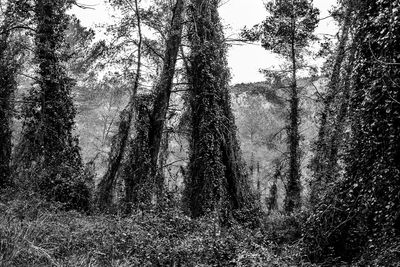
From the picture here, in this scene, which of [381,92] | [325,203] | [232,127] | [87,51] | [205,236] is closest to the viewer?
[381,92]

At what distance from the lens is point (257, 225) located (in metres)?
11.0

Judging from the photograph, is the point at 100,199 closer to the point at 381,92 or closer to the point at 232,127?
the point at 232,127

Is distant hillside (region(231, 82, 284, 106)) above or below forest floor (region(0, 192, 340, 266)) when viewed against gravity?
above

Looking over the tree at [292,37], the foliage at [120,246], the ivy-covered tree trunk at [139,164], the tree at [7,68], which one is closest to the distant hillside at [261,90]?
the tree at [292,37]

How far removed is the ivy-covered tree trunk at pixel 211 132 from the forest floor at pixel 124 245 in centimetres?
217

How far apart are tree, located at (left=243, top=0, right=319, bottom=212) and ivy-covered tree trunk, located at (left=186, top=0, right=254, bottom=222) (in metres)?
2.61

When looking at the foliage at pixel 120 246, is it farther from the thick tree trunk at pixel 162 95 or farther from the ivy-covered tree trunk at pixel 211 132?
the thick tree trunk at pixel 162 95

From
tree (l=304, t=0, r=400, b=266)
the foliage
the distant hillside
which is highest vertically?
the distant hillside

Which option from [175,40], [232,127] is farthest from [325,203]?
[175,40]

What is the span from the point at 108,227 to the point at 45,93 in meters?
5.97

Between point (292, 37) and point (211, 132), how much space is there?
275 inches

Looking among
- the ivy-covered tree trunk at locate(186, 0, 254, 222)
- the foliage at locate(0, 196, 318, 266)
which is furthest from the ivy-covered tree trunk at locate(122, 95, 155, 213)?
the foliage at locate(0, 196, 318, 266)

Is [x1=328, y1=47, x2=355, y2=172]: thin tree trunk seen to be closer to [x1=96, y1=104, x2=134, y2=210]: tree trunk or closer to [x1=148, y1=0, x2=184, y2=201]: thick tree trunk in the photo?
[x1=148, y1=0, x2=184, y2=201]: thick tree trunk

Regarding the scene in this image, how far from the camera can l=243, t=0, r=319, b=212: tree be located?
15.1m
